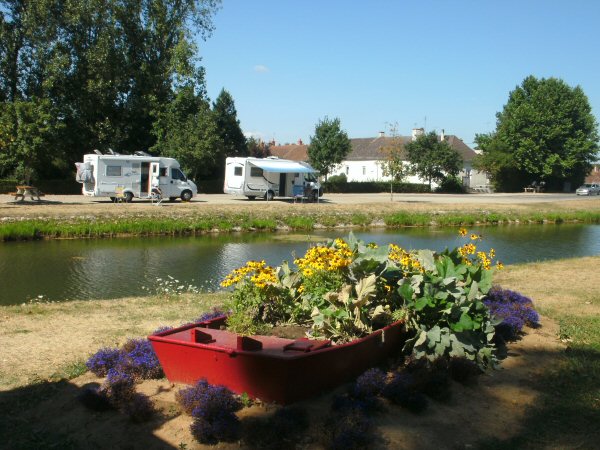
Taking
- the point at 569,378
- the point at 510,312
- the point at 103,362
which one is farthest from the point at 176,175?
the point at 569,378

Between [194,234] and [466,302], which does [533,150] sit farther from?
[466,302]

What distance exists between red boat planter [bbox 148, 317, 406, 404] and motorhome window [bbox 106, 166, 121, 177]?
27.0m

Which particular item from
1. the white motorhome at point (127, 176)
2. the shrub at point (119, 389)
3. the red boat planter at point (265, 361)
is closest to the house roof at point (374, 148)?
the white motorhome at point (127, 176)

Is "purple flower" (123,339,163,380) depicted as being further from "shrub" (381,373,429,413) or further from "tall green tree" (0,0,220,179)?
"tall green tree" (0,0,220,179)

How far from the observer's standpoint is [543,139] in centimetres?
6569

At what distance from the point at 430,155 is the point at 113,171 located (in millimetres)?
35840

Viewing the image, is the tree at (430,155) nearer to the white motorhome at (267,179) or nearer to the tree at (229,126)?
the tree at (229,126)

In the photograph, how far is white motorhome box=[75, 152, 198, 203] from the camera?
3128cm

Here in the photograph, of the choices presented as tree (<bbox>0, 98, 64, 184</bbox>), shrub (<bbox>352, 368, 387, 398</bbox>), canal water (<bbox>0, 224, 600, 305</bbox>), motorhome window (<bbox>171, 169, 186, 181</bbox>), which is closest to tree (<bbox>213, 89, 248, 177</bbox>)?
motorhome window (<bbox>171, 169, 186, 181</bbox>)

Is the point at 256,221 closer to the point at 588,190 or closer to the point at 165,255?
the point at 165,255

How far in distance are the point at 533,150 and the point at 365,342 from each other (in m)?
65.2

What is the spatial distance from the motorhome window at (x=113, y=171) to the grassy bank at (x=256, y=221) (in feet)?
23.1

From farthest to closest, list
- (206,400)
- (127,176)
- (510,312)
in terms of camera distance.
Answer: (127,176), (510,312), (206,400)

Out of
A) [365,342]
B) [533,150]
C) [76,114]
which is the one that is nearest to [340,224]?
[76,114]
